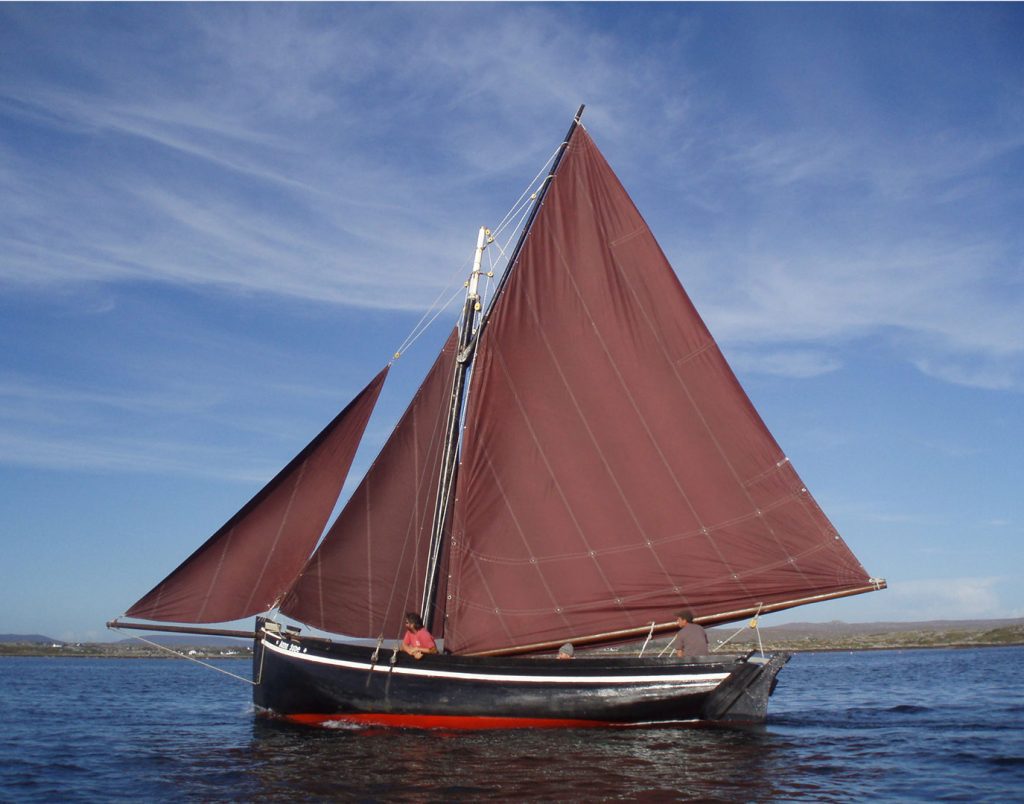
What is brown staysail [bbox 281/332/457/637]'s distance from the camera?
85.8 ft

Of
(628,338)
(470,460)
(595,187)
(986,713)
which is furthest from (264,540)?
(986,713)

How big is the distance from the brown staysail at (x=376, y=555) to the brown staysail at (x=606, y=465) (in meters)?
1.92

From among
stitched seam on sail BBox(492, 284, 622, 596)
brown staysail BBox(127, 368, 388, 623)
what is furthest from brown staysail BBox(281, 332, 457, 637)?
stitched seam on sail BBox(492, 284, 622, 596)

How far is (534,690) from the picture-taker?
2334 centimetres

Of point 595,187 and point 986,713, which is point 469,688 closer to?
point 595,187

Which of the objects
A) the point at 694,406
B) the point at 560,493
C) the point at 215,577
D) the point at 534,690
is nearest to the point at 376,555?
the point at 215,577

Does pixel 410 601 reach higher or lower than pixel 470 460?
lower

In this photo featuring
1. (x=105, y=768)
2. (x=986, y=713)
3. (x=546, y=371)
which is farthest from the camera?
(x=986, y=713)

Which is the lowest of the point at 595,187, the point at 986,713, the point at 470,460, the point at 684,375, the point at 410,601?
the point at 986,713

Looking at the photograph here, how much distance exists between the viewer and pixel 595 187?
2566 centimetres

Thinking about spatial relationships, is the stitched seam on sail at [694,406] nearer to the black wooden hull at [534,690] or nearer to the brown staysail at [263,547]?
the black wooden hull at [534,690]

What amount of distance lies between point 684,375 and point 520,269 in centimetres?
557

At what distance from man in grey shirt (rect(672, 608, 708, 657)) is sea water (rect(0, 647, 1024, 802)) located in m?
1.90

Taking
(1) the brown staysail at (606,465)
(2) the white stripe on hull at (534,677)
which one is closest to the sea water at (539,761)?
(2) the white stripe on hull at (534,677)
